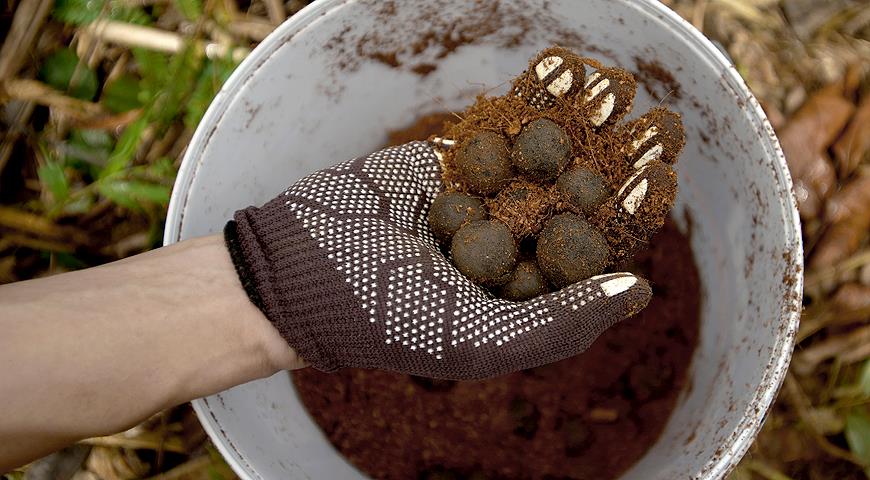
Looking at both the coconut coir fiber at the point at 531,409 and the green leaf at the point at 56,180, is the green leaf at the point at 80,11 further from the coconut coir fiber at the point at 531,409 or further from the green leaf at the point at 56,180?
the coconut coir fiber at the point at 531,409

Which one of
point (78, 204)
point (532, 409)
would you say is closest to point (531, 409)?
point (532, 409)

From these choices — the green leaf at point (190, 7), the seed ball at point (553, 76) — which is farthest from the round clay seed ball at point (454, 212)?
the green leaf at point (190, 7)

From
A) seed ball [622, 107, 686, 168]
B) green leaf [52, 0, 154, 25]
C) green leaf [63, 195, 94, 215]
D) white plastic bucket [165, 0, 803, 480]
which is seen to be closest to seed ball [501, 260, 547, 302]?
seed ball [622, 107, 686, 168]

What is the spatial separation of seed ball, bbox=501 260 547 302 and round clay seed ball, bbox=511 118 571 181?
15 centimetres

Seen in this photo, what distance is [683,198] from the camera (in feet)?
4.37

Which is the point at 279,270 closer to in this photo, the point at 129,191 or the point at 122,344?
the point at 122,344

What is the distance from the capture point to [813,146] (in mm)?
1335

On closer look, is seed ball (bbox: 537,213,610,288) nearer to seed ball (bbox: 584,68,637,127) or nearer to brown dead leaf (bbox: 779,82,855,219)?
seed ball (bbox: 584,68,637,127)

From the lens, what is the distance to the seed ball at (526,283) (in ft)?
3.49

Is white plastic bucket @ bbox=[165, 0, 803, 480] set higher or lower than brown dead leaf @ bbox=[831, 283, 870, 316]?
higher

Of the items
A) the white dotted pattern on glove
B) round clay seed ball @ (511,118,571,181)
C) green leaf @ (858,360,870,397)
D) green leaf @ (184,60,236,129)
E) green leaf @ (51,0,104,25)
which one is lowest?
green leaf @ (858,360,870,397)

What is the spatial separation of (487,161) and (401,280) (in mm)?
243

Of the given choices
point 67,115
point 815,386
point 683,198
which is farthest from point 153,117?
point 815,386

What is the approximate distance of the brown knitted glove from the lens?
0.95 m
